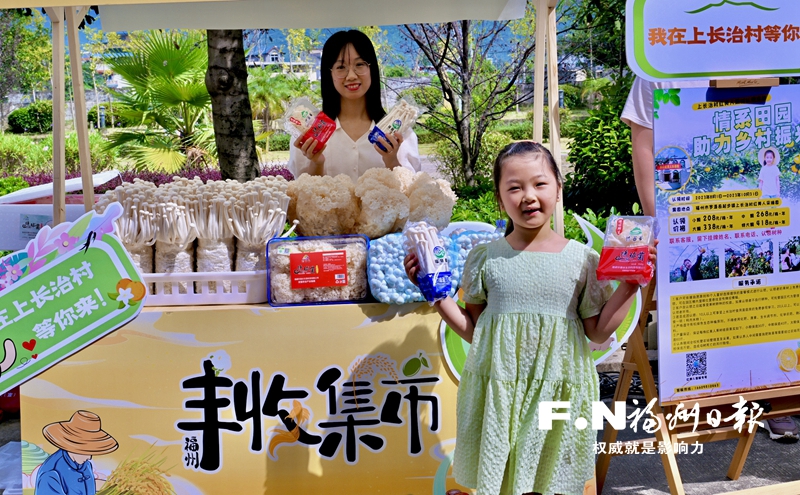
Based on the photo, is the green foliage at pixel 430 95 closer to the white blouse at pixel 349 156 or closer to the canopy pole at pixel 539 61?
the white blouse at pixel 349 156

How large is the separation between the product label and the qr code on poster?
1.15 m

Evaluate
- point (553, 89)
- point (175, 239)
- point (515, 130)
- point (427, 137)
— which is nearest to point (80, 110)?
point (175, 239)

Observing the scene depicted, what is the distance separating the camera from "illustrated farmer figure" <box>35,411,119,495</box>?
7.50 feet

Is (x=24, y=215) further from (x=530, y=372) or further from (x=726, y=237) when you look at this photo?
(x=726, y=237)

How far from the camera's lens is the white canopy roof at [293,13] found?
3350mm

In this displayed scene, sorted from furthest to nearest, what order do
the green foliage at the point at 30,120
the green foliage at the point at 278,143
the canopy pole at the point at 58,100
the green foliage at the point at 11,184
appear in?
the green foliage at the point at 30,120 → the green foliage at the point at 278,143 → the green foliage at the point at 11,184 → the canopy pole at the point at 58,100

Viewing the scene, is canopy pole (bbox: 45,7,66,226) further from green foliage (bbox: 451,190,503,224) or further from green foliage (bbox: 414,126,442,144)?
green foliage (bbox: 414,126,442,144)

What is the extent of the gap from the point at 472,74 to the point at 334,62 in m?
5.50

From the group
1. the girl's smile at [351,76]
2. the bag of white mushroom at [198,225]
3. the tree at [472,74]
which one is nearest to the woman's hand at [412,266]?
the bag of white mushroom at [198,225]

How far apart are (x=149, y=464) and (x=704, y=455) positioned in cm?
221

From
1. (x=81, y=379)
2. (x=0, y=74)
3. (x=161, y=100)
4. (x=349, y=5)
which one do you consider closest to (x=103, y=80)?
(x=0, y=74)

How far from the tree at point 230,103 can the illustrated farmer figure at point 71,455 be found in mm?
2276

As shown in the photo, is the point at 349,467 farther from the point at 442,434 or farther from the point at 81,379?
the point at 81,379

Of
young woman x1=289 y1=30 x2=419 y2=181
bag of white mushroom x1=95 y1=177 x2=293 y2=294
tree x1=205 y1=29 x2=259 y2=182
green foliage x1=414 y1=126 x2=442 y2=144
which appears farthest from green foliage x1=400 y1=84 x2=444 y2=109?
bag of white mushroom x1=95 y1=177 x2=293 y2=294
